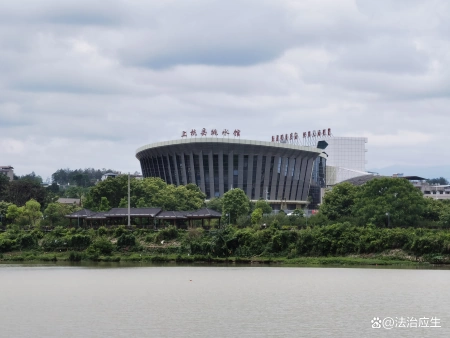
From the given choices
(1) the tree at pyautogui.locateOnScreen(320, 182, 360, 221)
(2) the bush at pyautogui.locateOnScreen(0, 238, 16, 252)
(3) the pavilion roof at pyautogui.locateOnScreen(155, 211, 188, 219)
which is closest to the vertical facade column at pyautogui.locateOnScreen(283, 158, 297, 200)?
(1) the tree at pyautogui.locateOnScreen(320, 182, 360, 221)

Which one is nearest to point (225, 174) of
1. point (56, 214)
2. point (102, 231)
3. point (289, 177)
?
point (289, 177)

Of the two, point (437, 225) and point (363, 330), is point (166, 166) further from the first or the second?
point (363, 330)

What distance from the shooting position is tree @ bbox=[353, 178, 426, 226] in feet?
225

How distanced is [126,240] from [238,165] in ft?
170

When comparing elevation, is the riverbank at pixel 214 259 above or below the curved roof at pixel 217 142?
below

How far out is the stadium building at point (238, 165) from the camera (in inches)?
4483

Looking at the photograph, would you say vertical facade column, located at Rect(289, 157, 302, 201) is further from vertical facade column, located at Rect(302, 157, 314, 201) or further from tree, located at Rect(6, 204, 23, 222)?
tree, located at Rect(6, 204, 23, 222)

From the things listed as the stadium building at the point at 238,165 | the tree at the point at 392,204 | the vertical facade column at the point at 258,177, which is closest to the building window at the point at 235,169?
the stadium building at the point at 238,165

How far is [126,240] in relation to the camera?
6544 cm

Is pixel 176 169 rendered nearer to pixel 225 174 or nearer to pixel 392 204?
pixel 225 174

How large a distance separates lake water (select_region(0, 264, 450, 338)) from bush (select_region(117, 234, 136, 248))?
678 inches

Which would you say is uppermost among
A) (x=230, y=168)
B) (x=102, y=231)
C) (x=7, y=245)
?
(x=230, y=168)

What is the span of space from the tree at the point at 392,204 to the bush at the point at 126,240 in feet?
75.4

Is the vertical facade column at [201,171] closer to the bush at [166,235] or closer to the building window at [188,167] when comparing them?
the building window at [188,167]
